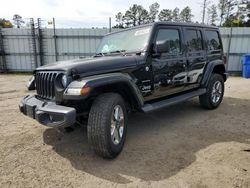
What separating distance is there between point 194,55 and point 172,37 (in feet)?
2.61

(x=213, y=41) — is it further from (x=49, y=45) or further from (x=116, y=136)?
(x=49, y=45)

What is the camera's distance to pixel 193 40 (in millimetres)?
4445

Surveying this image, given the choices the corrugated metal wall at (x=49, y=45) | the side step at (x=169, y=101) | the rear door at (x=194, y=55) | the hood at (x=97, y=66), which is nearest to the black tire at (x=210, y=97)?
the side step at (x=169, y=101)

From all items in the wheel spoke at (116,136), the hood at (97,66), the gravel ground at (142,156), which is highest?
the hood at (97,66)

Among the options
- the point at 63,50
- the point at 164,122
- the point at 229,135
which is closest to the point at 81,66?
the point at 164,122

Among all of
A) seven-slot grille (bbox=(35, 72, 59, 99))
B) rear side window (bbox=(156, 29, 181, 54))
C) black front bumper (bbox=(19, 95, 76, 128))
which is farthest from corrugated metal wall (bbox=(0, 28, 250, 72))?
black front bumper (bbox=(19, 95, 76, 128))

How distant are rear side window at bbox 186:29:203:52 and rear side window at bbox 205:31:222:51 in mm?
418

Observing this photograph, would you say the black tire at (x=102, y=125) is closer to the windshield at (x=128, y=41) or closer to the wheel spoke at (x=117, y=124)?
the wheel spoke at (x=117, y=124)

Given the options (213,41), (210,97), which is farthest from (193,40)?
(210,97)

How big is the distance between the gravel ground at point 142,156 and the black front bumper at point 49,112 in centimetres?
61

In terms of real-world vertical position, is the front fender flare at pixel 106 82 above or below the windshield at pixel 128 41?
below

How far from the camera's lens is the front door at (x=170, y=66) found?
3.55 meters

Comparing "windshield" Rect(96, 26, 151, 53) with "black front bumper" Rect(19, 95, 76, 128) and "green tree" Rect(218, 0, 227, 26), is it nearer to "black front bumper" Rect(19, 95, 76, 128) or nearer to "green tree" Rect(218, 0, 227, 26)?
"black front bumper" Rect(19, 95, 76, 128)

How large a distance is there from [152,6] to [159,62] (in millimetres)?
41987
